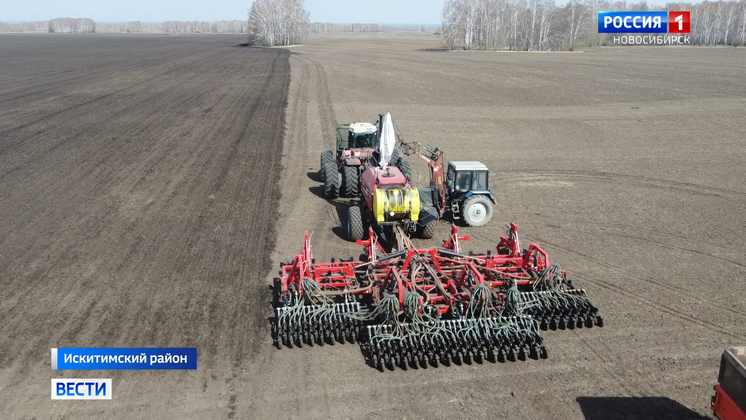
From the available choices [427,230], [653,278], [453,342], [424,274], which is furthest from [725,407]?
[427,230]

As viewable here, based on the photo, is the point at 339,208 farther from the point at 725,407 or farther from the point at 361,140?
the point at 725,407

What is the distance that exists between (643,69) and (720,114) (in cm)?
2488

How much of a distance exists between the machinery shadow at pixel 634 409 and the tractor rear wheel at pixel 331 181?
9984mm

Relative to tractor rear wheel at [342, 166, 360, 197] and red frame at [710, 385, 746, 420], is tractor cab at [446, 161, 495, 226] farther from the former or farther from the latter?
red frame at [710, 385, 746, 420]

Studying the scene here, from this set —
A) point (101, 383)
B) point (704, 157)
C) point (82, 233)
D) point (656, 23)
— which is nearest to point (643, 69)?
point (704, 157)

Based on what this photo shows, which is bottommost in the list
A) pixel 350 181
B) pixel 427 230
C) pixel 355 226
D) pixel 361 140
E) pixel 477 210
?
Answer: pixel 427 230

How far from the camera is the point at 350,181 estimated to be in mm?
17062

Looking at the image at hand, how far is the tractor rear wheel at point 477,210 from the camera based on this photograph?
585 inches

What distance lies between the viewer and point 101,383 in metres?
8.72

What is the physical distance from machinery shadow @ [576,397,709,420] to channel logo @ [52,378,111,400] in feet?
21.9

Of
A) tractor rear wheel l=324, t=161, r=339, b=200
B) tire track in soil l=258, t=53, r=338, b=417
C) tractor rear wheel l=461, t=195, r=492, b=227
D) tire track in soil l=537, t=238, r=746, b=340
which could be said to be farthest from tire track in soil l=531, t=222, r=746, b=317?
tire track in soil l=258, t=53, r=338, b=417

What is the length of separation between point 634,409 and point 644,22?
112 m

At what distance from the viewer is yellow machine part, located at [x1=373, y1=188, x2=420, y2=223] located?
13.0 metres

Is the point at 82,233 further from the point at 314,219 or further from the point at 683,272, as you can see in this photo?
the point at 683,272
